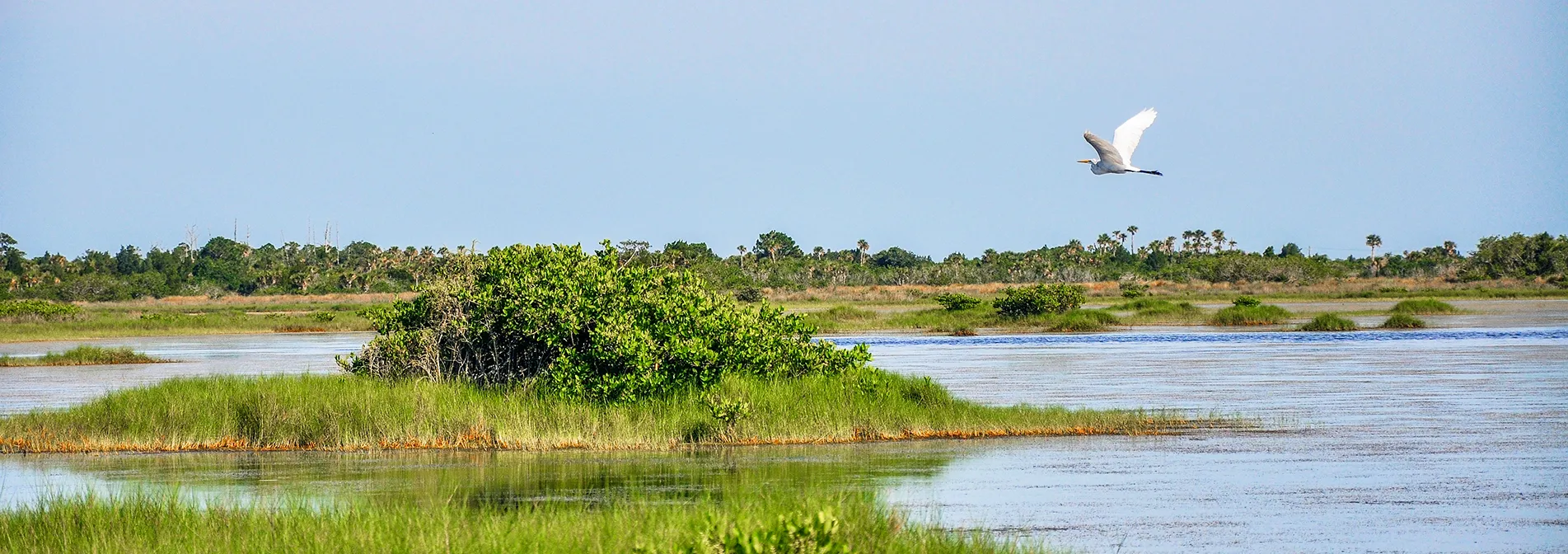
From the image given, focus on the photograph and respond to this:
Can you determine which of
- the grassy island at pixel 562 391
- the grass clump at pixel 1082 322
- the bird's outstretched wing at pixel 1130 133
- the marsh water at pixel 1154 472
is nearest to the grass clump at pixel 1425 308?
the grass clump at pixel 1082 322

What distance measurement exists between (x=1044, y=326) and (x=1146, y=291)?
48833 millimetres

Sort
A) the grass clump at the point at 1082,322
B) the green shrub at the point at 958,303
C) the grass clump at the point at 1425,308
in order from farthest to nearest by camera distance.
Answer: the green shrub at the point at 958,303 < the grass clump at the point at 1425,308 < the grass clump at the point at 1082,322

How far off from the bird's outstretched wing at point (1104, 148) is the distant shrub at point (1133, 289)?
251 feet

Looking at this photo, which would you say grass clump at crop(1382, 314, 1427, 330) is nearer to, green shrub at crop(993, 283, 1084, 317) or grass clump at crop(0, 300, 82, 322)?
green shrub at crop(993, 283, 1084, 317)

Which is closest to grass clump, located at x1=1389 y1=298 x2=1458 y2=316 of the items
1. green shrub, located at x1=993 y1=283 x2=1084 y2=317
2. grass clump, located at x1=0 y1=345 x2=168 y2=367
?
green shrub, located at x1=993 y1=283 x2=1084 y2=317

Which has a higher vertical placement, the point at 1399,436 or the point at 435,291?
the point at 435,291

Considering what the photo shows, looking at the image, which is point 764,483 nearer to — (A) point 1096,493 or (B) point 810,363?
(A) point 1096,493

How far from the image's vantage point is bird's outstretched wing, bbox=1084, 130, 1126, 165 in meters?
23.6

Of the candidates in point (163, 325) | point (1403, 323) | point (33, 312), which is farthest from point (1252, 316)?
point (33, 312)

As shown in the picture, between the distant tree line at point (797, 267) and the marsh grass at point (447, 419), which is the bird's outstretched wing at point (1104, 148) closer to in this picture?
the marsh grass at point (447, 419)

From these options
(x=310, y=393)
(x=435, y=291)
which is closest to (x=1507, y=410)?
(x=435, y=291)

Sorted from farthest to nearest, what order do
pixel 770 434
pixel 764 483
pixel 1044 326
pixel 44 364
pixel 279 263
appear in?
pixel 279 263, pixel 1044 326, pixel 44 364, pixel 770 434, pixel 764 483

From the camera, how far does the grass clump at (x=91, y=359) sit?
4391 cm

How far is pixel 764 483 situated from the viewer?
627 inches
